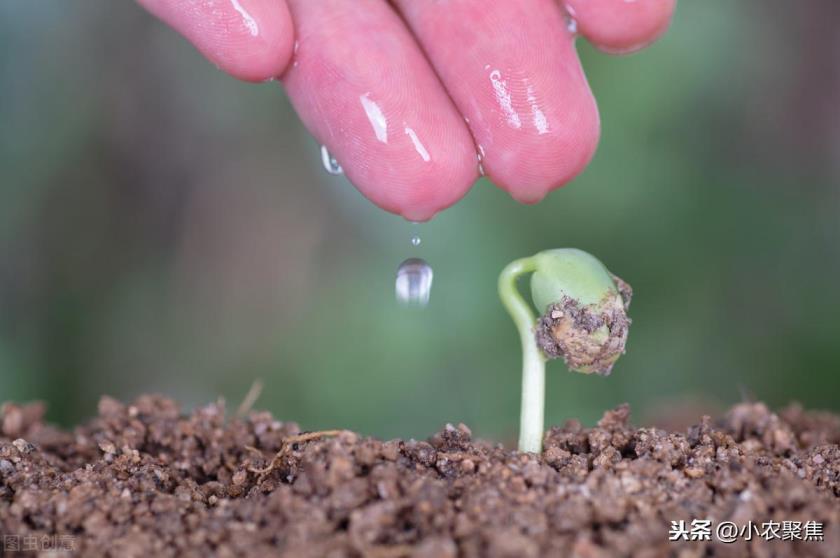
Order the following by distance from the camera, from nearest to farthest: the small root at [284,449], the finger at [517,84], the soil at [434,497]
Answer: the soil at [434,497] < the small root at [284,449] < the finger at [517,84]

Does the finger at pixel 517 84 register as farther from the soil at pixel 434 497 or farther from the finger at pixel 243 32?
the soil at pixel 434 497

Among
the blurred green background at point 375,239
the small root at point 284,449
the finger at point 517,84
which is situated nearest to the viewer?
the small root at point 284,449

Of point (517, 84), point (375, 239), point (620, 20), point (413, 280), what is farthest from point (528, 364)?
point (375, 239)

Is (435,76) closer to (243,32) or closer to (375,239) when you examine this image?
(243,32)

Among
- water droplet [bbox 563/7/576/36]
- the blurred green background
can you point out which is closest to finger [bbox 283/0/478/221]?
water droplet [bbox 563/7/576/36]

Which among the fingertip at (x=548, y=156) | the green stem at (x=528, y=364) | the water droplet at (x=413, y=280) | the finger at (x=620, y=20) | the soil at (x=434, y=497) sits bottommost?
the soil at (x=434, y=497)

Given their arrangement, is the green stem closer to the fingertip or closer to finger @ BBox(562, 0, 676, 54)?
the fingertip

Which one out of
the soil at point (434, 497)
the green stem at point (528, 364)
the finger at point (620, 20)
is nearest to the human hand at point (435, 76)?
the finger at point (620, 20)
